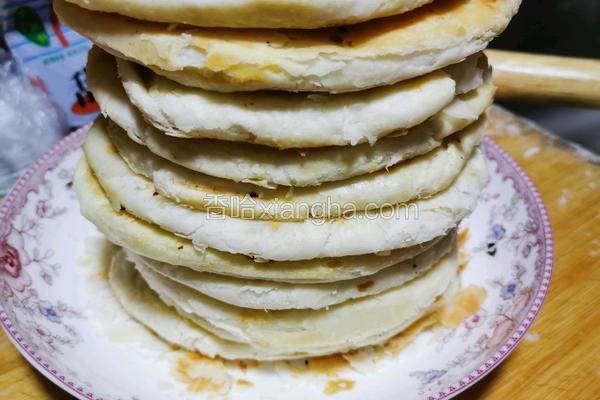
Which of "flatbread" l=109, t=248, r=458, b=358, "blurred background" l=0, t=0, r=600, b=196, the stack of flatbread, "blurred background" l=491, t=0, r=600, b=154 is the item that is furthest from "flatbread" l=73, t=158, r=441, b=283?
"blurred background" l=491, t=0, r=600, b=154

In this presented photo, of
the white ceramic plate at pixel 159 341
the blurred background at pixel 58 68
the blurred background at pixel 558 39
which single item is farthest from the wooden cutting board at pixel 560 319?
the blurred background at pixel 558 39

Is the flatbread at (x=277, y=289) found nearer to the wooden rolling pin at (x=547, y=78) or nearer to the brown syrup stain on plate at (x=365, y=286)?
the brown syrup stain on plate at (x=365, y=286)

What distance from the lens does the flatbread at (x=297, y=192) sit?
1.18 m

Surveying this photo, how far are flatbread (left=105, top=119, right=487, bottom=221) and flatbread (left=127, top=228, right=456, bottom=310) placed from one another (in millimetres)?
164

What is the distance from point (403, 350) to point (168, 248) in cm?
59

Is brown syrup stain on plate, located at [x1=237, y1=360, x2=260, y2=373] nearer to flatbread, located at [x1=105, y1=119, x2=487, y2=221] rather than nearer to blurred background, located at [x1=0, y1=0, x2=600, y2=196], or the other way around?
flatbread, located at [x1=105, y1=119, x2=487, y2=221]

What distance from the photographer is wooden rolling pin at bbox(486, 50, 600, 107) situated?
1727mm

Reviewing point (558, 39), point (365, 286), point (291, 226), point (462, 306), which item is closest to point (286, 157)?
point (291, 226)

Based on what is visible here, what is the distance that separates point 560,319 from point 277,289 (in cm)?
80

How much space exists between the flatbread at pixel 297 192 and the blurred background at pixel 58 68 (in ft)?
3.63

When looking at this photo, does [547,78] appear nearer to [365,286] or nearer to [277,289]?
[365,286]

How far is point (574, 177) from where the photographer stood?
212 centimetres

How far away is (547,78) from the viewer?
177 cm

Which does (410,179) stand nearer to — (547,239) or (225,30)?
(225,30)
